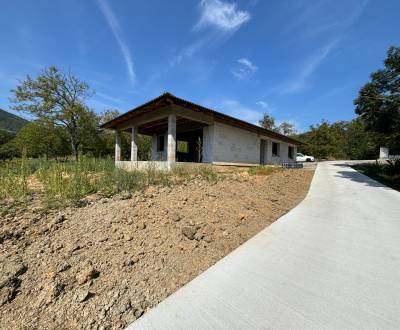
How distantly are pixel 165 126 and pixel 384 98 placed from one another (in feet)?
39.4

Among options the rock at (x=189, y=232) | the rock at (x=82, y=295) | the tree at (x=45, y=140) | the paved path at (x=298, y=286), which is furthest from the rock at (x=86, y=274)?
the tree at (x=45, y=140)

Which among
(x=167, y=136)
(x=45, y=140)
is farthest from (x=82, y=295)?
(x=45, y=140)

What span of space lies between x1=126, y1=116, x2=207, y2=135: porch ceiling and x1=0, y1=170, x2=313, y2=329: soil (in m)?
8.00

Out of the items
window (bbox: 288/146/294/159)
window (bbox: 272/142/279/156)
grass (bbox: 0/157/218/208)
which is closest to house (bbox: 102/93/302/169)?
Result: window (bbox: 272/142/279/156)

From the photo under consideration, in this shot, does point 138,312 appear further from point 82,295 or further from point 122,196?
point 122,196

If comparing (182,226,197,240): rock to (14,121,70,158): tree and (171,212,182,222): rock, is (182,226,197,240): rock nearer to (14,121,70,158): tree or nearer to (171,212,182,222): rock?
(171,212,182,222): rock

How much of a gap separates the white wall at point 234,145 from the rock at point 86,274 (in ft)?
31.0

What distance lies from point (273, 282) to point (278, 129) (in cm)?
4290

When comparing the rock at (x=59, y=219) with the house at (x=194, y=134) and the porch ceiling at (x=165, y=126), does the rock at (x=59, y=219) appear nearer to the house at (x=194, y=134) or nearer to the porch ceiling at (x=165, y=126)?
the house at (x=194, y=134)

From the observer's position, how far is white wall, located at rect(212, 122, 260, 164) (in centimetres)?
1157

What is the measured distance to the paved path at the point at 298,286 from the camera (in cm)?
164

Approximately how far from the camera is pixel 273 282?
2.12m

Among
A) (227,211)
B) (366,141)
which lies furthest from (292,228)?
(366,141)

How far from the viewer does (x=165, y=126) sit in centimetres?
1397
